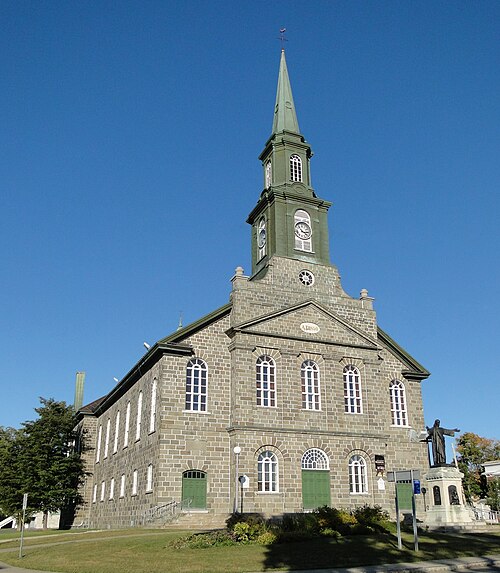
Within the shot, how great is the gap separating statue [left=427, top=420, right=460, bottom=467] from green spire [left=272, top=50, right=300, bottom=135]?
A: 2274cm

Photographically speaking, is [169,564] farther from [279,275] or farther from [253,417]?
[279,275]

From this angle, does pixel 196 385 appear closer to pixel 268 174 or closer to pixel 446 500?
pixel 446 500

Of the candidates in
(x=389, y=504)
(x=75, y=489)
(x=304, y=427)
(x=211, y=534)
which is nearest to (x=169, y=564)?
(x=211, y=534)

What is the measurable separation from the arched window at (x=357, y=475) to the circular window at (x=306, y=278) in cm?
1063

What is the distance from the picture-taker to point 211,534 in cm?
2283

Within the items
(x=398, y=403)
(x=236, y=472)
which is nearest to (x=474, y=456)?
(x=398, y=403)

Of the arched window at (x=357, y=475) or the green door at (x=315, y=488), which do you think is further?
the arched window at (x=357, y=475)

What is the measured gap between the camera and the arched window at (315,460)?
32812mm

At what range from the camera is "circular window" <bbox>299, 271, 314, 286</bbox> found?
37312 mm

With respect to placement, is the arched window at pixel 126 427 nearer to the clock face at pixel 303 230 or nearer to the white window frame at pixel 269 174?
the clock face at pixel 303 230

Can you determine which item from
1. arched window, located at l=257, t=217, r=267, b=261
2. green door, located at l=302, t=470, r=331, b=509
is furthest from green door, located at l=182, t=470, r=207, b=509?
arched window, located at l=257, t=217, r=267, b=261

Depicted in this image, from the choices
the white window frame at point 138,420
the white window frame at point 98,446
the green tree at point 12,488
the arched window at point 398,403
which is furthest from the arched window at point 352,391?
the green tree at point 12,488

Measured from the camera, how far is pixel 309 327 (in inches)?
1398

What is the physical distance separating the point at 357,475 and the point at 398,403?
6.37m
